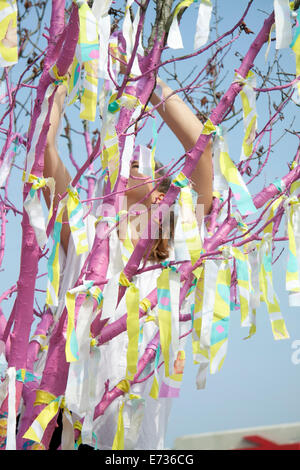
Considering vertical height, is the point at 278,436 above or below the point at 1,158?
below

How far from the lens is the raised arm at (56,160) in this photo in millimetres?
1166

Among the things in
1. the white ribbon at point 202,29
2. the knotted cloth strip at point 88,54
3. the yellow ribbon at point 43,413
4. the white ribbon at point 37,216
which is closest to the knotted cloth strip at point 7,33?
the knotted cloth strip at point 88,54

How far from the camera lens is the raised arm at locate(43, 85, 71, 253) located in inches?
45.9

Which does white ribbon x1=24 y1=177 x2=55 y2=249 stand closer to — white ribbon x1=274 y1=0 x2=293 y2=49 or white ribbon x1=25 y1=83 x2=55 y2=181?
white ribbon x1=25 y1=83 x2=55 y2=181

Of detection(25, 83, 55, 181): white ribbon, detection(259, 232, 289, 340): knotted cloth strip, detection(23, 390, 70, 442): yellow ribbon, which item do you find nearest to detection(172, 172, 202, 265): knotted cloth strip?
detection(259, 232, 289, 340): knotted cloth strip

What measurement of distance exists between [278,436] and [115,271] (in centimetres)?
39

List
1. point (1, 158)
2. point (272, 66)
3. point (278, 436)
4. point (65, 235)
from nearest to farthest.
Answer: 1. point (278, 436)
2. point (1, 158)
3. point (65, 235)
4. point (272, 66)

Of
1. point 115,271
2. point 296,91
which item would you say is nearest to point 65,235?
point 115,271

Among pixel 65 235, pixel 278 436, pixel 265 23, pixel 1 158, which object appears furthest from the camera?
pixel 65 235

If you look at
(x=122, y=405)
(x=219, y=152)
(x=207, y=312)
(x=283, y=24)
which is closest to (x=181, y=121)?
(x=219, y=152)

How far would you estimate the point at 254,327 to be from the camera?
A: 3.36 ft

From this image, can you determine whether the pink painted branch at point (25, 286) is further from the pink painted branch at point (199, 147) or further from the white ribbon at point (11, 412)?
the pink painted branch at point (199, 147)

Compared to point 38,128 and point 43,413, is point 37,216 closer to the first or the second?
point 38,128

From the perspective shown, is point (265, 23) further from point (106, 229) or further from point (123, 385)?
point (123, 385)
